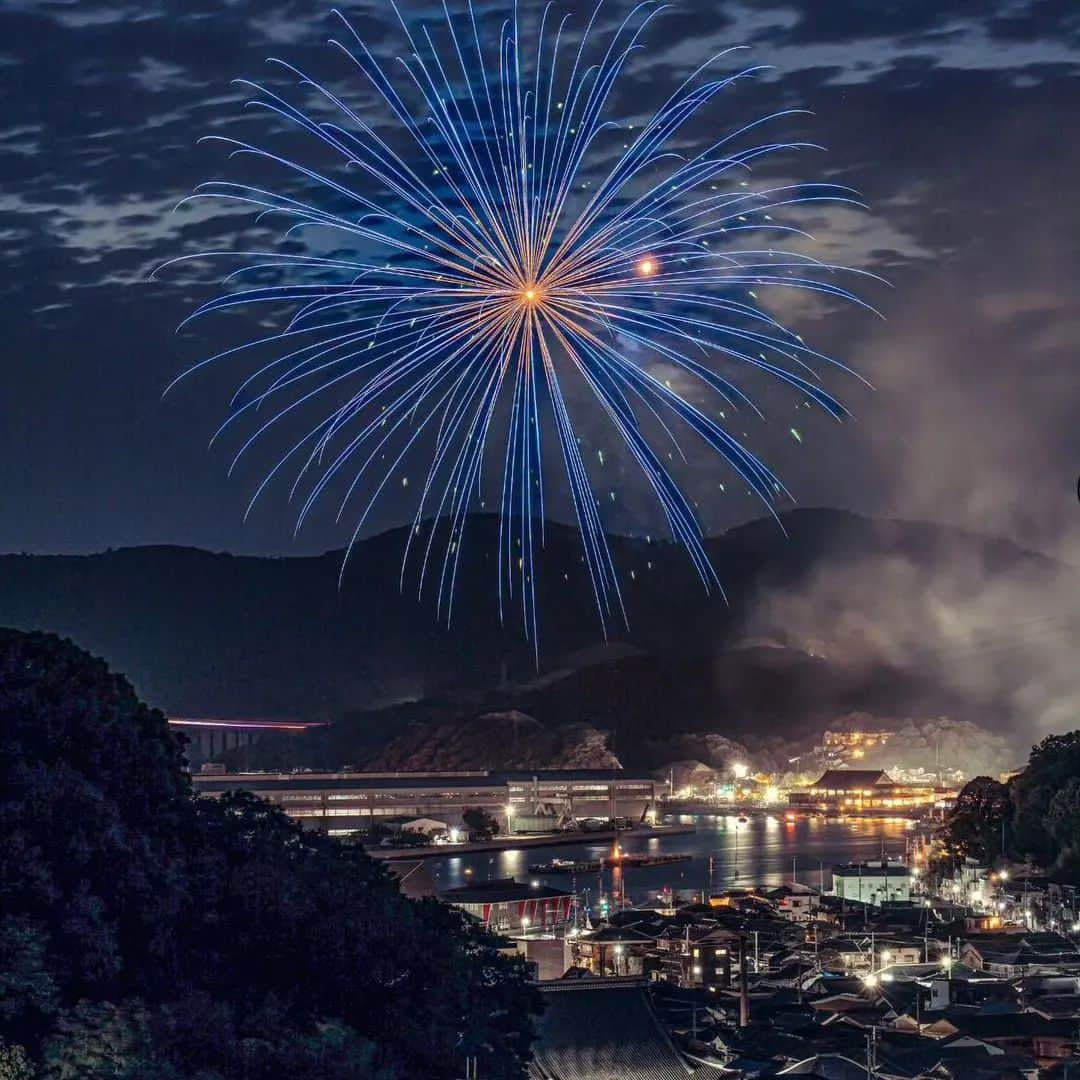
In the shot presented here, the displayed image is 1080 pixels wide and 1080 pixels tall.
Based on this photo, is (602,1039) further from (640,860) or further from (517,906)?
(640,860)

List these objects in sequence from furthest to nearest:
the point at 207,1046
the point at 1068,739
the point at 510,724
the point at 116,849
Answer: the point at 510,724 < the point at 1068,739 < the point at 116,849 < the point at 207,1046

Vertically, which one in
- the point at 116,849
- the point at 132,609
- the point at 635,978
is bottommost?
the point at 635,978

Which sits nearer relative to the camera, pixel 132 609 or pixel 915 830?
pixel 915 830

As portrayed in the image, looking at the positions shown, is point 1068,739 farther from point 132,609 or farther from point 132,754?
point 132,609

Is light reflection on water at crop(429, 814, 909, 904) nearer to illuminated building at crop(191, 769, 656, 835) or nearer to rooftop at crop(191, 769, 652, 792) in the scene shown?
illuminated building at crop(191, 769, 656, 835)

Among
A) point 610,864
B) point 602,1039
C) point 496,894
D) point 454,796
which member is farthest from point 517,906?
point 454,796

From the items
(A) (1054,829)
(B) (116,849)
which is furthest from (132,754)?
(A) (1054,829)

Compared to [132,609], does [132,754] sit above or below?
below
